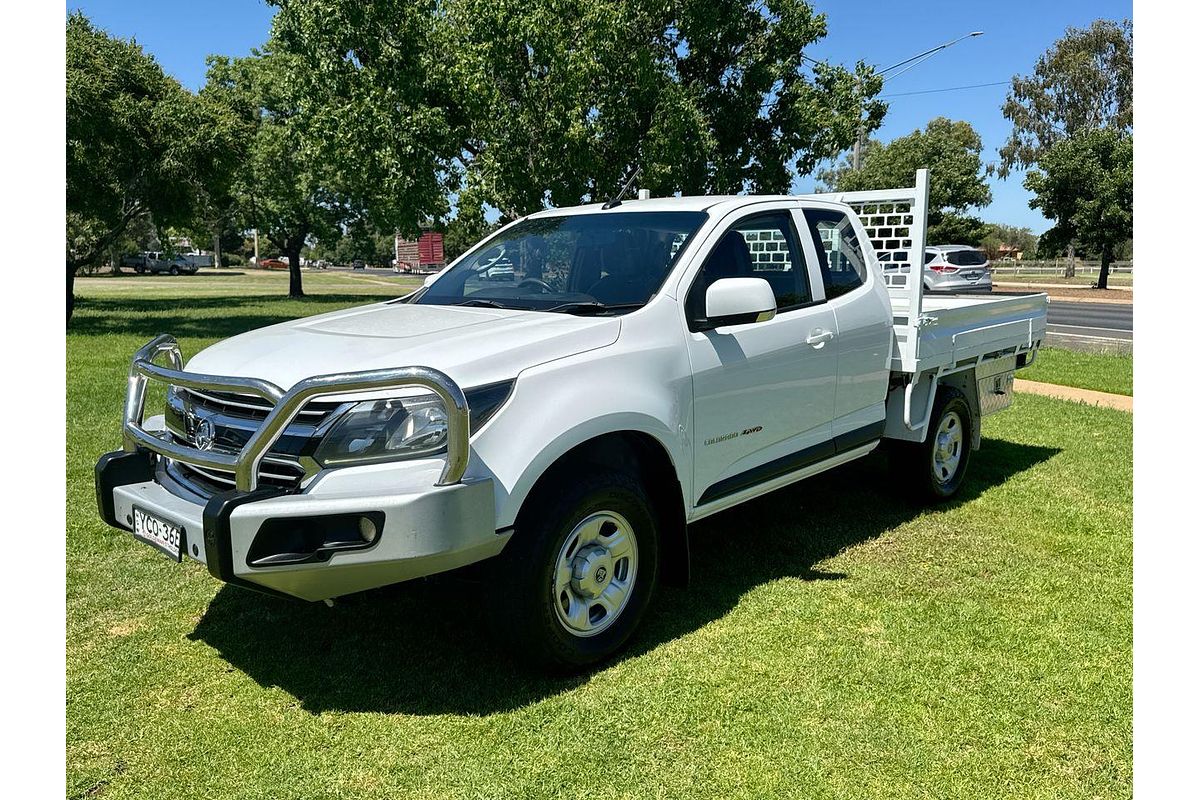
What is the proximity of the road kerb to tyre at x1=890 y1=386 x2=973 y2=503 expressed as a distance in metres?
4.51

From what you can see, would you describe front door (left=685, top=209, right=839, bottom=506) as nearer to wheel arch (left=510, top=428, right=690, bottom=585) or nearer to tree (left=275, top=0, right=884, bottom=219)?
wheel arch (left=510, top=428, right=690, bottom=585)

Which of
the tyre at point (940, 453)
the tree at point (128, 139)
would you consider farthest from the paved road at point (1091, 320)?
the tree at point (128, 139)

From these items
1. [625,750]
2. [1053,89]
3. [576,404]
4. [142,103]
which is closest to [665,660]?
[625,750]

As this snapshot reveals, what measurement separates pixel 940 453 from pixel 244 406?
184 inches

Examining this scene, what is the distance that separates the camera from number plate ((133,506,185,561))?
344 cm

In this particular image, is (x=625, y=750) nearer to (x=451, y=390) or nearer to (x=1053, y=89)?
(x=451, y=390)

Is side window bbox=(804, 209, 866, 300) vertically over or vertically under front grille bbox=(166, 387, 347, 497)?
over

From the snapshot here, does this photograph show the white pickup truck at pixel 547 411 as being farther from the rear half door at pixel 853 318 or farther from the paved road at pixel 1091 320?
the paved road at pixel 1091 320

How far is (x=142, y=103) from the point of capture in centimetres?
1902

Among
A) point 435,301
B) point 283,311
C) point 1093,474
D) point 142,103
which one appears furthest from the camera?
point 283,311

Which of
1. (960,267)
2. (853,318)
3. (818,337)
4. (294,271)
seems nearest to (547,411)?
(818,337)

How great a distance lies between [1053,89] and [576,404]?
59.3m

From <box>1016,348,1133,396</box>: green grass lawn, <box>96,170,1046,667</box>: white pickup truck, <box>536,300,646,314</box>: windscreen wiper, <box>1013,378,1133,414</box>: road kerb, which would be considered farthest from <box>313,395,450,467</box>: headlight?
<box>1016,348,1133,396</box>: green grass lawn

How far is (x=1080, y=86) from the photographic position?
172 feet
